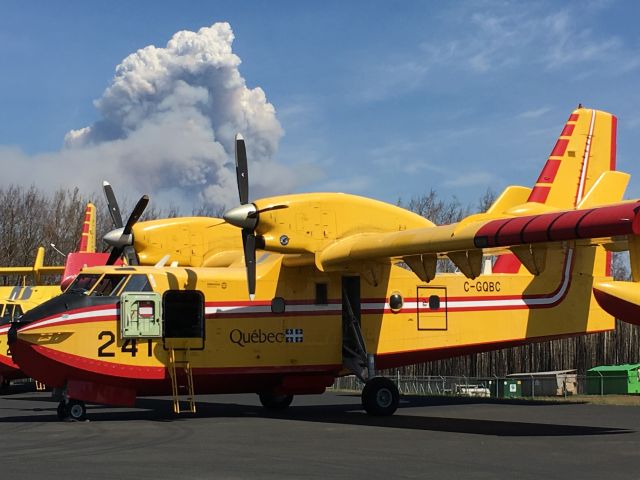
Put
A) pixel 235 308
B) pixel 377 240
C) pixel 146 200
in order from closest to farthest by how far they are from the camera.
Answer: pixel 377 240 < pixel 235 308 < pixel 146 200

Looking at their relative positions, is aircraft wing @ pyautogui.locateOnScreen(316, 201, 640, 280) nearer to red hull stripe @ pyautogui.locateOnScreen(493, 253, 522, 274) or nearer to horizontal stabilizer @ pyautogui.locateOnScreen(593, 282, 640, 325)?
horizontal stabilizer @ pyautogui.locateOnScreen(593, 282, 640, 325)

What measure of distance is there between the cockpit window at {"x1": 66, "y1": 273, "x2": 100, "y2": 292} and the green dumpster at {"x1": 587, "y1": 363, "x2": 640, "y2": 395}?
16.1 metres

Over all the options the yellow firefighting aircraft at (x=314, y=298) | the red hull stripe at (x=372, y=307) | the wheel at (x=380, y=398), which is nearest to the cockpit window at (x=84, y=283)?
the yellow firefighting aircraft at (x=314, y=298)

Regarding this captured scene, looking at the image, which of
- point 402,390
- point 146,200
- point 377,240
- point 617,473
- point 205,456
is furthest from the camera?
point 402,390

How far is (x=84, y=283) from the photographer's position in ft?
58.7

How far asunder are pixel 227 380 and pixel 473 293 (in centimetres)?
623

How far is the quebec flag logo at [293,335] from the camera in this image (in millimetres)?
19031

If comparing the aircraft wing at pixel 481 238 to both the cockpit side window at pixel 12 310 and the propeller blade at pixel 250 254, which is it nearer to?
the propeller blade at pixel 250 254

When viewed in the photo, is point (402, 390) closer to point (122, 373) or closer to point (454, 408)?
point (454, 408)

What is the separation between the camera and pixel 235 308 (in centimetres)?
1862

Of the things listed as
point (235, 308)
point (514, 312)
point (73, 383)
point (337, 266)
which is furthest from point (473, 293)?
point (73, 383)

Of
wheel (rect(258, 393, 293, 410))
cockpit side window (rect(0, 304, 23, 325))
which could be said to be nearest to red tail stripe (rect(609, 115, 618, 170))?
wheel (rect(258, 393, 293, 410))

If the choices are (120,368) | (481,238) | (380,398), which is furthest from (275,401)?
(481,238)

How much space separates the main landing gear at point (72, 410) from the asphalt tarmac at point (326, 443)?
245 millimetres
